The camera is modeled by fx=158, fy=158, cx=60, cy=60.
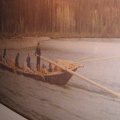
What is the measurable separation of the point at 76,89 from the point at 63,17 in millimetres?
570

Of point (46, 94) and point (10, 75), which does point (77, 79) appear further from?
point (10, 75)

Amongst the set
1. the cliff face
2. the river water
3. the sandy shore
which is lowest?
the river water

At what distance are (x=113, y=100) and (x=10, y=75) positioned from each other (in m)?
1.30

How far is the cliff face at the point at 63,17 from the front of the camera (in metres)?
1.00

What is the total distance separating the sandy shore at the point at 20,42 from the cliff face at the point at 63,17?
54 millimetres

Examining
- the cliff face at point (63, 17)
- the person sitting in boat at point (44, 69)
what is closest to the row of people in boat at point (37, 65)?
the person sitting in boat at point (44, 69)

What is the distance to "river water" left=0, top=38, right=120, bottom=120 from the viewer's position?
1.00m

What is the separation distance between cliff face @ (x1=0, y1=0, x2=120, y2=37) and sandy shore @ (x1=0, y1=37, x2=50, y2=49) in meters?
0.05

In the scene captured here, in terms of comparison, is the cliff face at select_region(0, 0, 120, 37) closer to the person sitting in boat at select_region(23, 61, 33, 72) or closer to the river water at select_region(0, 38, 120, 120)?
the river water at select_region(0, 38, 120, 120)

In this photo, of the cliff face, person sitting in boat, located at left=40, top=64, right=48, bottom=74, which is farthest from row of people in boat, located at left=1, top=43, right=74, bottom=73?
the cliff face

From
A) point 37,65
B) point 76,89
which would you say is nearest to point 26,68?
point 37,65

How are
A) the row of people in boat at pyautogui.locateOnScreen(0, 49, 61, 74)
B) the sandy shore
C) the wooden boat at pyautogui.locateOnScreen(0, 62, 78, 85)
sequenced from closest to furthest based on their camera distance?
the wooden boat at pyautogui.locateOnScreen(0, 62, 78, 85), the row of people in boat at pyautogui.locateOnScreen(0, 49, 61, 74), the sandy shore

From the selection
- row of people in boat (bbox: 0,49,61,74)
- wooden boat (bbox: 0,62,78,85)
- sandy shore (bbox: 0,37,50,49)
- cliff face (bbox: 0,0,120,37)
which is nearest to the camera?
cliff face (bbox: 0,0,120,37)

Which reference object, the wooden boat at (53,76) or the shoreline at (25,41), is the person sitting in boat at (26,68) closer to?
the wooden boat at (53,76)
